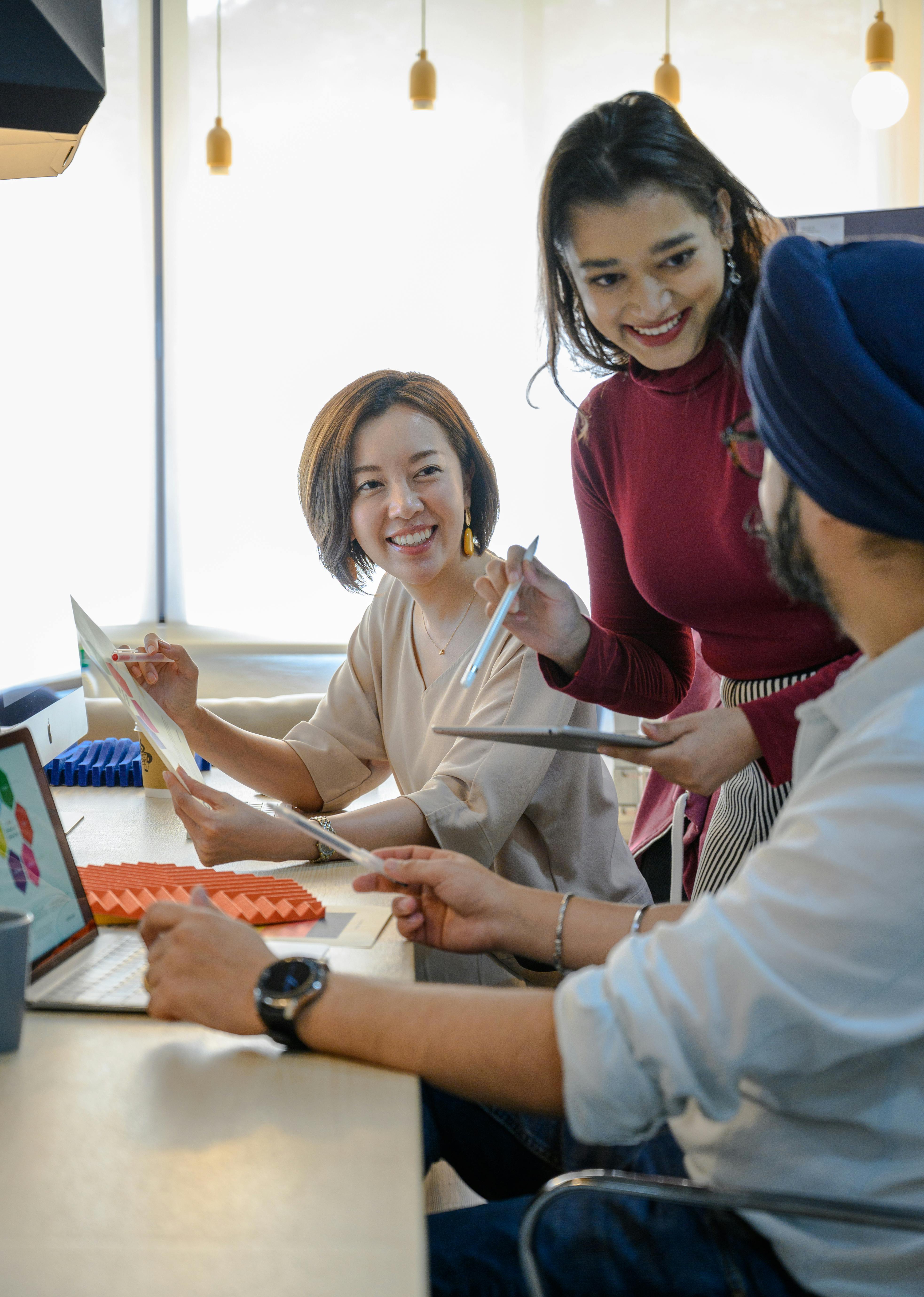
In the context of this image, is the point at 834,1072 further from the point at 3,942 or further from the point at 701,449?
the point at 701,449

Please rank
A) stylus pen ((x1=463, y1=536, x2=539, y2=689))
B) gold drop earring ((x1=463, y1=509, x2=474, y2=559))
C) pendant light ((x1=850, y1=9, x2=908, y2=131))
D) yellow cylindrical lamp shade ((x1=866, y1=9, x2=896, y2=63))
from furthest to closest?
1. pendant light ((x1=850, y1=9, x2=908, y2=131))
2. yellow cylindrical lamp shade ((x1=866, y1=9, x2=896, y2=63))
3. gold drop earring ((x1=463, y1=509, x2=474, y2=559))
4. stylus pen ((x1=463, y1=536, x2=539, y2=689))

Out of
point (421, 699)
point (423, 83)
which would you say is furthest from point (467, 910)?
point (423, 83)

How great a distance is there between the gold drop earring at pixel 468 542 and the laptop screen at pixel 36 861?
921mm

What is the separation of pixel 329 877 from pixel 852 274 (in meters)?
0.92

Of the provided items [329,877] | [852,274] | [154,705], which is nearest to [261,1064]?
[329,877]

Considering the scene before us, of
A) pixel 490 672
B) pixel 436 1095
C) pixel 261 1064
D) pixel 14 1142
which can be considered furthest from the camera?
pixel 490 672

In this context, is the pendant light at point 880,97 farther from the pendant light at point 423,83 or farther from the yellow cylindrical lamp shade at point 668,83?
the pendant light at point 423,83

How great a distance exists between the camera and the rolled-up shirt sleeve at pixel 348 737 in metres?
1.85

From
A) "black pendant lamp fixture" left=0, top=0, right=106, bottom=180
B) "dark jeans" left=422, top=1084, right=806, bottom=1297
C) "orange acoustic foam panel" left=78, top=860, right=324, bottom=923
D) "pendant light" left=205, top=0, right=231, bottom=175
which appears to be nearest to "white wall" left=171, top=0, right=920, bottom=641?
"pendant light" left=205, top=0, right=231, bottom=175

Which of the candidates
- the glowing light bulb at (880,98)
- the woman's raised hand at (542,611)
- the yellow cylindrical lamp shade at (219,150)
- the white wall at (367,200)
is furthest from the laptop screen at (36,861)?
the glowing light bulb at (880,98)

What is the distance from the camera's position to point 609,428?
1587mm

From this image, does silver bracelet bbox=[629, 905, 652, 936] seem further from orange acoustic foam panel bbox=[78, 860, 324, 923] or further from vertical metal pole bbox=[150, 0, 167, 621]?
vertical metal pole bbox=[150, 0, 167, 621]

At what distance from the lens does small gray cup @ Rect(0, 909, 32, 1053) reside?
756 millimetres

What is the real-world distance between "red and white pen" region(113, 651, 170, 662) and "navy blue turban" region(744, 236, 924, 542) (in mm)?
1203
